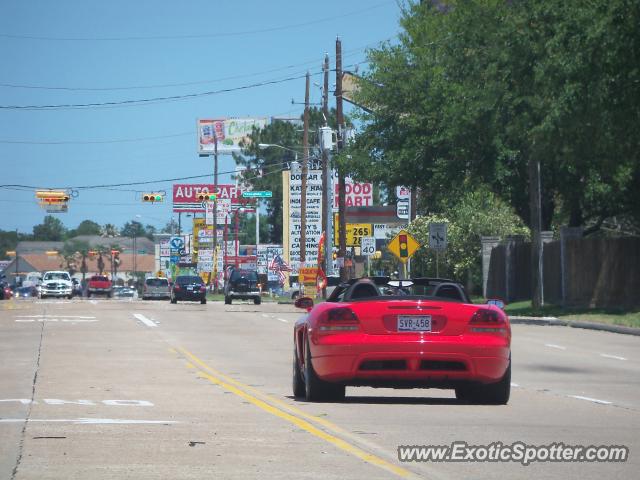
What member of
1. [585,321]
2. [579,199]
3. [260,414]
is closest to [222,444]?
[260,414]

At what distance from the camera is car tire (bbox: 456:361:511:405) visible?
13906 millimetres

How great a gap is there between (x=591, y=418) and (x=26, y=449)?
5.89 metres

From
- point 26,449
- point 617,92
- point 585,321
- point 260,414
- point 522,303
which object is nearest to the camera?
point 26,449

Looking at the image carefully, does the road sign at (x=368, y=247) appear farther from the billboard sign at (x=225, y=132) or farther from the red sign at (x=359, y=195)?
the billboard sign at (x=225, y=132)

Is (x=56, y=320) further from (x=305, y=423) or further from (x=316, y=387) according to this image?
(x=305, y=423)

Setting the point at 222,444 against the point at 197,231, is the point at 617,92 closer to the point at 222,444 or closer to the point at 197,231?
the point at 222,444

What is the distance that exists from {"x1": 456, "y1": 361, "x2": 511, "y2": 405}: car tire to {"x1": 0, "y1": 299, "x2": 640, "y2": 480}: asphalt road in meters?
0.15

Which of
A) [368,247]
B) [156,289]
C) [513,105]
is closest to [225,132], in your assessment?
[156,289]

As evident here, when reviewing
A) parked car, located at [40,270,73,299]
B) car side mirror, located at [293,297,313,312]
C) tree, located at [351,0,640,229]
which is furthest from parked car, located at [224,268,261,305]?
car side mirror, located at [293,297,313,312]

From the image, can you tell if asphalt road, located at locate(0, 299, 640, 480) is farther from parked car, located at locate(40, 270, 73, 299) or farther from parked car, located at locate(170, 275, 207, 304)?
parked car, located at locate(40, 270, 73, 299)

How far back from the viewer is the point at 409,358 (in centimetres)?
1325

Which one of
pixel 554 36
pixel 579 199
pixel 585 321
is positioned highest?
pixel 554 36

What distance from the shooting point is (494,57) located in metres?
39.9

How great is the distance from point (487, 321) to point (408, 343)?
904 millimetres
